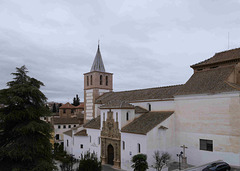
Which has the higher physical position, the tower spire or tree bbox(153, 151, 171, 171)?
the tower spire

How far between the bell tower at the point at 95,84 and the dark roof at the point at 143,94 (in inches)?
55.9

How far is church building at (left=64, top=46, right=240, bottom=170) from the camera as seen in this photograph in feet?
61.9

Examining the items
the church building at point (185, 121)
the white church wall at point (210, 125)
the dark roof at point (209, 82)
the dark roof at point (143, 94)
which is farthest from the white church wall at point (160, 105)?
the dark roof at point (209, 82)

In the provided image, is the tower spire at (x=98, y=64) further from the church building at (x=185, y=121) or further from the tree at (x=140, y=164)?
the tree at (x=140, y=164)

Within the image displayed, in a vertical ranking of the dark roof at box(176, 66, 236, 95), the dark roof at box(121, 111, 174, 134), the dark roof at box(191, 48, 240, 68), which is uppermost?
the dark roof at box(191, 48, 240, 68)

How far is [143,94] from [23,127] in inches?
738

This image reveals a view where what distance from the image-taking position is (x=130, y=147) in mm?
22625

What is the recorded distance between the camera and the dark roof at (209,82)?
1961 cm

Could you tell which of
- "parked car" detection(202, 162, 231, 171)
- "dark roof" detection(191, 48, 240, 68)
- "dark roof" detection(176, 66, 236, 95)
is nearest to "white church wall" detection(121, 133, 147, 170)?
"parked car" detection(202, 162, 231, 171)

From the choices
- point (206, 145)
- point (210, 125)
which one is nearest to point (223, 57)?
point (210, 125)

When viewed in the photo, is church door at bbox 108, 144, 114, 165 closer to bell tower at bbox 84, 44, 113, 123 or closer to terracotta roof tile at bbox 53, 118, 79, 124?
bell tower at bbox 84, 44, 113, 123

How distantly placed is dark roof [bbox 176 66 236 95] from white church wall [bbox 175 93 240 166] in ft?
1.86

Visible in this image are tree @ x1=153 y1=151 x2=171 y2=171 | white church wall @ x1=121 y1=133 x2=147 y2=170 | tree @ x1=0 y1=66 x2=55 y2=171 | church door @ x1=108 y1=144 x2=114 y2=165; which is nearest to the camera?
tree @ x1=0 y1=66 x2=55 y2=171

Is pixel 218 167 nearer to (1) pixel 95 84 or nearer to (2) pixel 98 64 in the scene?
(1) pixel 95 84
